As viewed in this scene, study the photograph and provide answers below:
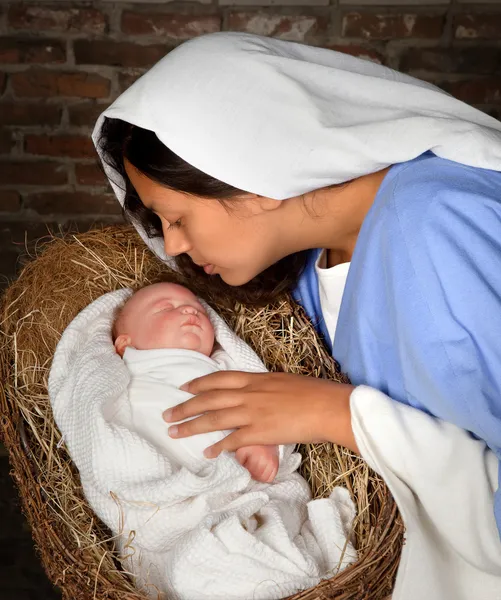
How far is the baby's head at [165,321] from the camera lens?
1.44 m

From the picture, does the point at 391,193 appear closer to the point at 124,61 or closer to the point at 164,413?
the point at 164,413

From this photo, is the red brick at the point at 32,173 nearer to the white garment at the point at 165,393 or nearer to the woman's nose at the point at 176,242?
the white garment at the point at 165,393

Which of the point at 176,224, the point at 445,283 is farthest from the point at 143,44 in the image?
the point at 445,283

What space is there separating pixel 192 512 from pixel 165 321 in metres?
0.37

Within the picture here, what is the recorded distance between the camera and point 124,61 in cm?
203

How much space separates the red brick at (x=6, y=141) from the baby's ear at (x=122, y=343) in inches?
35.2

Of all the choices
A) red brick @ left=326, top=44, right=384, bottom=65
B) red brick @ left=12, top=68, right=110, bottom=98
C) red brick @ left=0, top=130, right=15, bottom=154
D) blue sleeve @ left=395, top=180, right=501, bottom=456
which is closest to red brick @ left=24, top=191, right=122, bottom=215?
red brick @ left=0, top=130, right=15, bottom=154

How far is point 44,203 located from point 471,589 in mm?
1562

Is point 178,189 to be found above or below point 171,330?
above

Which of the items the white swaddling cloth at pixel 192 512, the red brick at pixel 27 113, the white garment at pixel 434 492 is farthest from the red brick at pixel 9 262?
the white garment at pixel 434 492

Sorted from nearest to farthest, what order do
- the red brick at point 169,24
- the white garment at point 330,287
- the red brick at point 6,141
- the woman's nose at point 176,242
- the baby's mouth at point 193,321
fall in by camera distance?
the woman's nose at point 176,242
the white garment at point 330,287
the baby's mouth at point 193,321
the red brick at point 169,24
the red brick at point 6,141

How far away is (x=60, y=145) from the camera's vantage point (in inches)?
83.9

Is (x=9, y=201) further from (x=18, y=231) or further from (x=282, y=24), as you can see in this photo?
(x=282, y=24)

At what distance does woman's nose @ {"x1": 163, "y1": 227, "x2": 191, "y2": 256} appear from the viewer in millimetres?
1236
